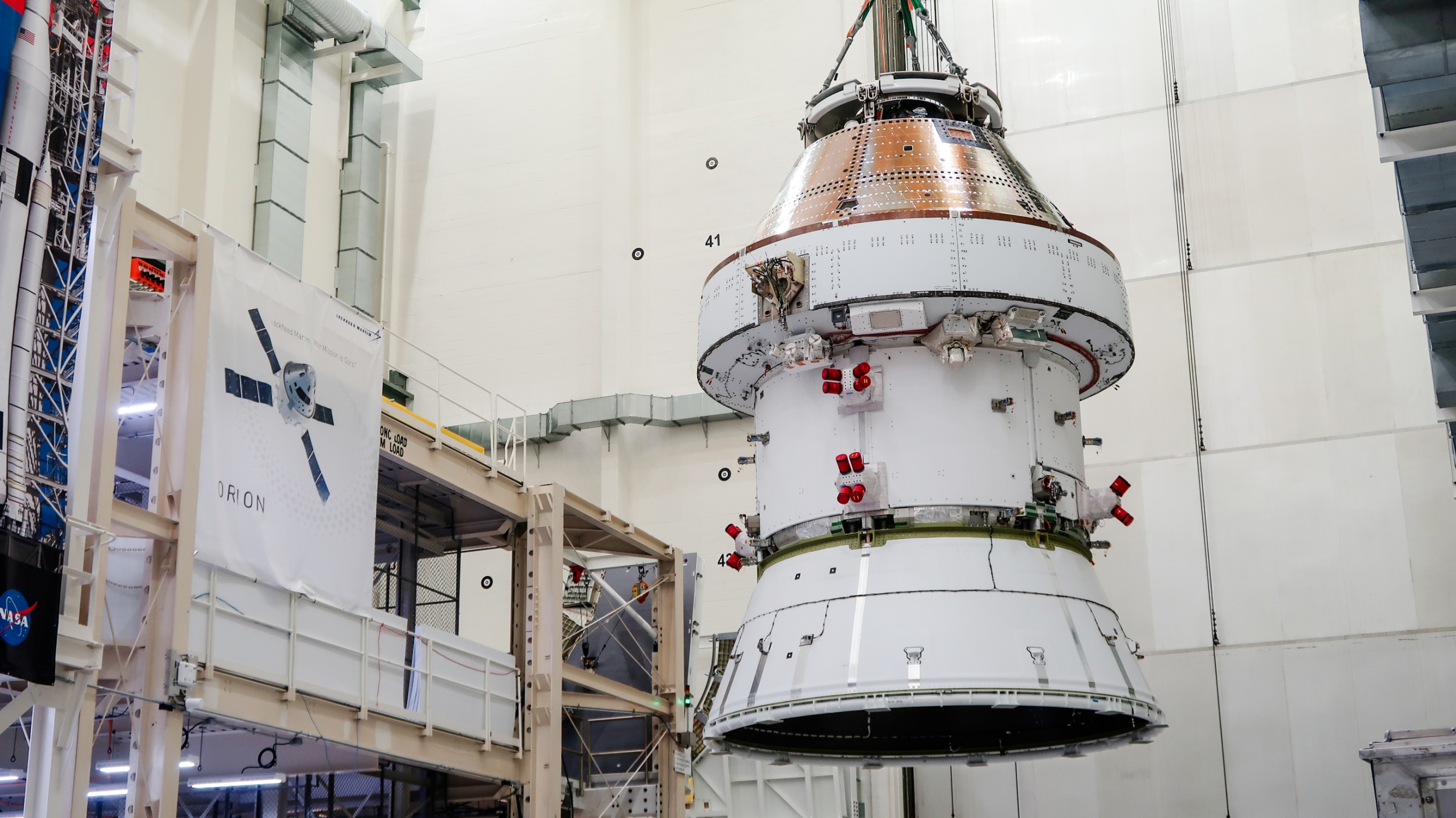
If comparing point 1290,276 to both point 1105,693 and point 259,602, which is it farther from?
point 259,602

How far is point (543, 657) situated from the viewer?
19.8 meters

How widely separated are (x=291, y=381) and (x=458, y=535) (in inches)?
235

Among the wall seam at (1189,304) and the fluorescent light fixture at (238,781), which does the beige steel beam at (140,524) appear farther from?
the wall seam at (1189,304)

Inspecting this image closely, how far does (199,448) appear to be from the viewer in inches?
578

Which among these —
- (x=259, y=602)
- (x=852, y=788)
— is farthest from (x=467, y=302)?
(x=259, y=602)

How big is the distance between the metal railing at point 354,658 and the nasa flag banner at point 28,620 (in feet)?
7.06

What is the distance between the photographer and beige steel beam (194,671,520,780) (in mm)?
14734

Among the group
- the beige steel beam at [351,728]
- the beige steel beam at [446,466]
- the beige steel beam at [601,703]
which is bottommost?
the beige steel beam at [351,728]

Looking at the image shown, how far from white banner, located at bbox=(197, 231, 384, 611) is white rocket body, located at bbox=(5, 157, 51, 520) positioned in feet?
7.62

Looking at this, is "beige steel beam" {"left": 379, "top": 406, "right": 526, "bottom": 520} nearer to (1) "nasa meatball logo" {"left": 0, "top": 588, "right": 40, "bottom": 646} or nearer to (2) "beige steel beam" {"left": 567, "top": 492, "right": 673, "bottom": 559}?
(2) "beige steel beam" {"left": 567, "top": 492, "right": 673, "bottom": 559}

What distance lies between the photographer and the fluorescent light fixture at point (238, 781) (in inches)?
761

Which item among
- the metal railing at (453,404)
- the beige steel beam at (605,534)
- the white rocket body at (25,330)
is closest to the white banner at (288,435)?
the white rocket body at (25,330)

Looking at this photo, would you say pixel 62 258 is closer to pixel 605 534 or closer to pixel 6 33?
pixel 6 33

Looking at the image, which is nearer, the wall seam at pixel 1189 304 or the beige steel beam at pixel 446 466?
the beige steel beam at pixel 446 466
